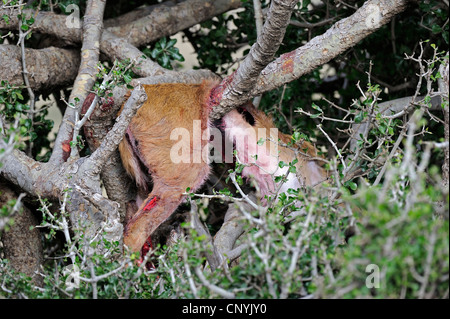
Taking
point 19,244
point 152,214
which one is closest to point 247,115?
point 152,214

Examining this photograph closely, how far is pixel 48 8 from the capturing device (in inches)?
172

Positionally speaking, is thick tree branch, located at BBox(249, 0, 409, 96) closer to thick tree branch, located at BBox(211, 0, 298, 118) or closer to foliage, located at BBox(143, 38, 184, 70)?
thick tree branch, located at BBox(211, 0, 298, 118)

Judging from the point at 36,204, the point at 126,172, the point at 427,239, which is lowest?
the point at 36,204

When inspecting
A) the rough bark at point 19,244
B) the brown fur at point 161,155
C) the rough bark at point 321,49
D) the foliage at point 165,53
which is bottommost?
the rough bark at point 19,244

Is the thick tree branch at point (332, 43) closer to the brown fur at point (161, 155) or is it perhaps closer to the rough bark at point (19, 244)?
the brown fur at point (161, 155)

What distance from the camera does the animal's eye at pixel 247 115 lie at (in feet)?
12.2

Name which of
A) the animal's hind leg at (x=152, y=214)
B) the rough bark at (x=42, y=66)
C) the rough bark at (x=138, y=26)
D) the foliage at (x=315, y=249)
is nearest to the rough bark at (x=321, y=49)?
the foliage at (x=315, y=249)

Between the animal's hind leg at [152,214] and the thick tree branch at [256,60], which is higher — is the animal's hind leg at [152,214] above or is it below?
below

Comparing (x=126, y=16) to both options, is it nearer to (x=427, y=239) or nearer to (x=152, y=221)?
(x=152, y=221)

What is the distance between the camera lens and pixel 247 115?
373 cm
